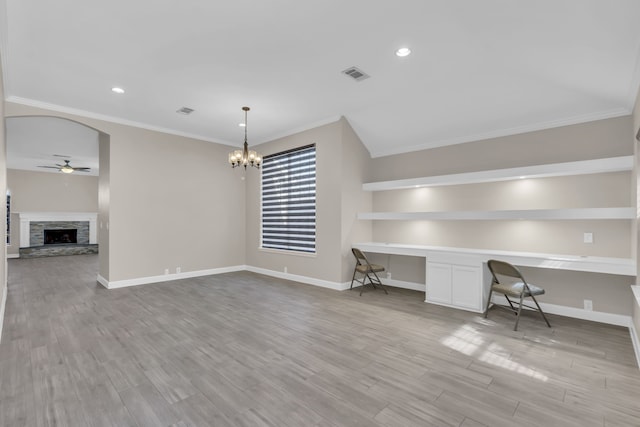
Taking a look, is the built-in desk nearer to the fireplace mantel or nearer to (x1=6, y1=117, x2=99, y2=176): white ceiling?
(x1=6, y1=117, x2=99, y2=176): white ceiling

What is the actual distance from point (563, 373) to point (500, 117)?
10.8 ft

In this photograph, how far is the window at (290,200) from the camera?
6.13 metres

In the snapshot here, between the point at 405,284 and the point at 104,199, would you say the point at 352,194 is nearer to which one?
the point at 405,284

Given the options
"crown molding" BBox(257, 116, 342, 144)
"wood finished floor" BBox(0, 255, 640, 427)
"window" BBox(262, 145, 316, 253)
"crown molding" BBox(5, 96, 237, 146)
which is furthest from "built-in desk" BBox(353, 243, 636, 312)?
"crown molding" BBox(5, 96, 237, 146)

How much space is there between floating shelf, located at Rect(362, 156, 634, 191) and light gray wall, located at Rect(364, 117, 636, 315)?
0.71 feet

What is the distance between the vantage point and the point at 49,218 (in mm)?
11000

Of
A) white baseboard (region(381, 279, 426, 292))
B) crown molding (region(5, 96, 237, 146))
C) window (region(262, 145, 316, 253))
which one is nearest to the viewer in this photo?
crown molding (region(5, 96, 237, 146))

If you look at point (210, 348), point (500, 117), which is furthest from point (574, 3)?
point (210, 348)

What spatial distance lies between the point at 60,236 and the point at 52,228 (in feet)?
1.46

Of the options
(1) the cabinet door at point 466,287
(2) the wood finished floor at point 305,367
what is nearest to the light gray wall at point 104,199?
(2) the wood finished floor at point 305,367

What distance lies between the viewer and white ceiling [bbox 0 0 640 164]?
8.83ft

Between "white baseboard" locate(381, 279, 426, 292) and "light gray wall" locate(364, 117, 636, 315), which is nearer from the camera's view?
"light gray wall" locate(364, 117, 636, 315)

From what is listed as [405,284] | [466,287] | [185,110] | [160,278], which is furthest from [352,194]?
[160,278]

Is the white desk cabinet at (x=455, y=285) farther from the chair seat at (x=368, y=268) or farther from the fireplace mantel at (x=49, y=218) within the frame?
the fireplace mantel at (x=49, y=218)
